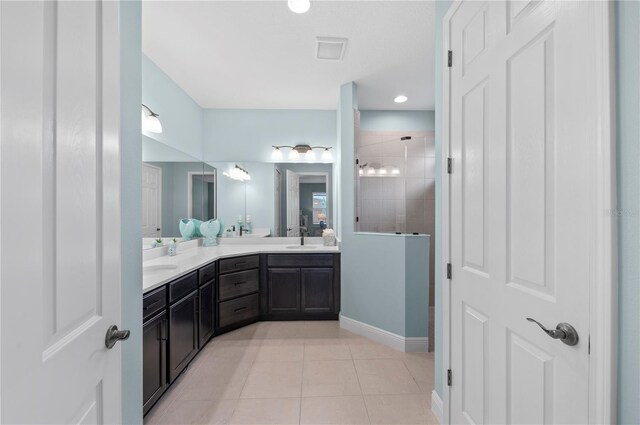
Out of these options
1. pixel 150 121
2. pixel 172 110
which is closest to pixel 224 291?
pixel 150 121

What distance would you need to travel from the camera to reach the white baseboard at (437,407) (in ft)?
5.76

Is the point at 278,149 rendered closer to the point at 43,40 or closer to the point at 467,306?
the point at 467,306

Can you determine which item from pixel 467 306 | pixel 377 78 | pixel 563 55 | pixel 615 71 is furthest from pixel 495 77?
pixel 377 78

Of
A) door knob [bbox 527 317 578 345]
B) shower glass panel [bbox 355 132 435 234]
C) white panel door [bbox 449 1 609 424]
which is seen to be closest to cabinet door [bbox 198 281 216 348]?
shower glass panel [bbox 355 132 435 234]

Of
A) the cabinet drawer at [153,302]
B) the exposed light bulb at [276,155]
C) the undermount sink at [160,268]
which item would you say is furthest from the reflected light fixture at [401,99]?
the cabinet drawer at [153,302]

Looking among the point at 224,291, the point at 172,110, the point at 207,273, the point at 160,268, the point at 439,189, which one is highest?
the point at 172,110

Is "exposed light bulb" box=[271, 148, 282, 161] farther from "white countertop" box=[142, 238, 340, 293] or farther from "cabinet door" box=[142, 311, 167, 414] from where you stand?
"cabinet door" box=[142, 311, 167, 414]

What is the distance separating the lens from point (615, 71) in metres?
0.73

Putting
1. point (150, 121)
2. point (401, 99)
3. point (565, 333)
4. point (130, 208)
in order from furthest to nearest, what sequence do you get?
point (401, 99)
point (150, 121)
point (130, 208)
point (565, 333)

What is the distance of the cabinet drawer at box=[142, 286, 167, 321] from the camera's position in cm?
172

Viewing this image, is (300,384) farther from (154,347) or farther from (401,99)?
(401,99)

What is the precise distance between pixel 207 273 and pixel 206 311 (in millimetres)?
358

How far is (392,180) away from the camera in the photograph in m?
3.28

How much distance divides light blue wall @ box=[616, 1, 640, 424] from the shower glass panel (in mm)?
2429
